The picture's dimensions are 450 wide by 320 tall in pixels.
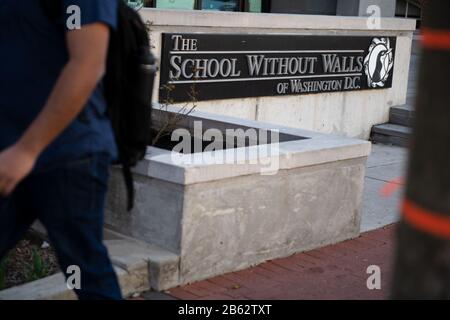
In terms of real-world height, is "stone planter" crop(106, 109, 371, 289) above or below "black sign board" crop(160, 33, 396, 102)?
below

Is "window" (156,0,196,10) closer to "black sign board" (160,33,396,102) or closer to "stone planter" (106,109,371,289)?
"black sign board" (160,33,396,102)

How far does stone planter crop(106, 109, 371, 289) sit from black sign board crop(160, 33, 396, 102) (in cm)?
201

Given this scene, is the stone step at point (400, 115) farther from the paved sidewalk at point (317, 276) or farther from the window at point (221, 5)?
the paved sidewalk at point (317, 276)

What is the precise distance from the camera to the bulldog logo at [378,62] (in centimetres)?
966

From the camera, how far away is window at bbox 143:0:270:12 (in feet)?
37.3

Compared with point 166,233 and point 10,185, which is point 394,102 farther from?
point 10,185

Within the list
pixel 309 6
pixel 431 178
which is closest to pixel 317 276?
pixel 431 178

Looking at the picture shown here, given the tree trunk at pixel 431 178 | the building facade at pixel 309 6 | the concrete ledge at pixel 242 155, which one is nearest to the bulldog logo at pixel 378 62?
the building facade at pixel 309 6

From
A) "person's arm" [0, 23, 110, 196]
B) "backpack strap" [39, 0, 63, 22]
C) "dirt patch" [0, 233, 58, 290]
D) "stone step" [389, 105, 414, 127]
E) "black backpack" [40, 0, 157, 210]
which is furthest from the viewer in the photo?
"stone step" [389, 105, 414, 127]

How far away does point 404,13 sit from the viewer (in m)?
22.7

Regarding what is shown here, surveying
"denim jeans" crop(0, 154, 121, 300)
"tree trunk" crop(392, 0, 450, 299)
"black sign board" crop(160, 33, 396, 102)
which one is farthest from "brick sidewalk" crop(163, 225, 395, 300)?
"tree trunk" crop(392, 0, 450, 299)

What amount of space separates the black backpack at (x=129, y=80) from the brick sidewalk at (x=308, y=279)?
168 cm
